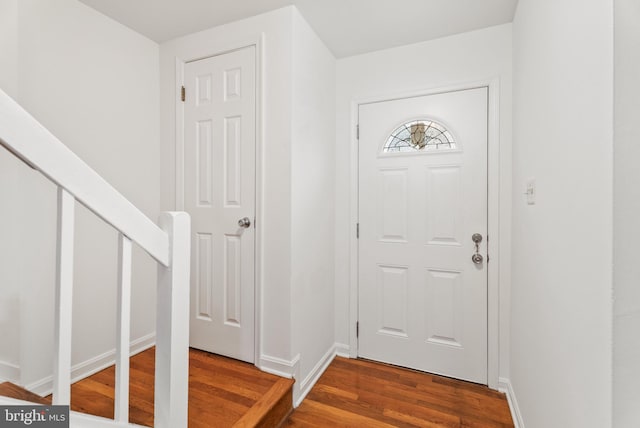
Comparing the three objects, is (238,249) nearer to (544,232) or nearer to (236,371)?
(236,371)

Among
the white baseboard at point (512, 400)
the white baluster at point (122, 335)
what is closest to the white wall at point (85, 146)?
the white baluster at point (122, 335)

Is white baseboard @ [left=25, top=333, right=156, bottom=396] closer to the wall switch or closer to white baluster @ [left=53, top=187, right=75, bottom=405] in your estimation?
white baluster @ [left=53, top=187, right=75, bottom=405]

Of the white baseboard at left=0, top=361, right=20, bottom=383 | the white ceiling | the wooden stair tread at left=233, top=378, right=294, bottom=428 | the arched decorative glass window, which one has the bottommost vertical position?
the wooden stair tread at left=233, top=378, right=294, bottom=428

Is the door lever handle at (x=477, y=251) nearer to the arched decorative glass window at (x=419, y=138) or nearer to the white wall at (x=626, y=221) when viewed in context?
the arched decorative glass window at (x=419, y=138)

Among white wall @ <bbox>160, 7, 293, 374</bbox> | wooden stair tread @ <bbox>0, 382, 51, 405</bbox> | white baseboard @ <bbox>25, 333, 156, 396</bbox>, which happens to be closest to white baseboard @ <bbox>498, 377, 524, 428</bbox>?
white wall @ <bbox>160, 7, 293, 374</bbox>

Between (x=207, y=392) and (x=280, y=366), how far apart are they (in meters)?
0.41

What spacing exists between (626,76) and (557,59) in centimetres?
51

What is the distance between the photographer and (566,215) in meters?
0.96

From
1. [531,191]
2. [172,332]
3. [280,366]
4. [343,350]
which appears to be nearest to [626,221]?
[531,191]

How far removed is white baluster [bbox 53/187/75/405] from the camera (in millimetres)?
668

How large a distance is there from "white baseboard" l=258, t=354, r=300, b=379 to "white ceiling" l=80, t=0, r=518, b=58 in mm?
2096

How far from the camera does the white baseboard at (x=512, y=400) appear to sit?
160 centimetres

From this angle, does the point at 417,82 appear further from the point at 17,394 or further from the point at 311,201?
the point at 17,394

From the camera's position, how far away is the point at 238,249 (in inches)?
78.0
